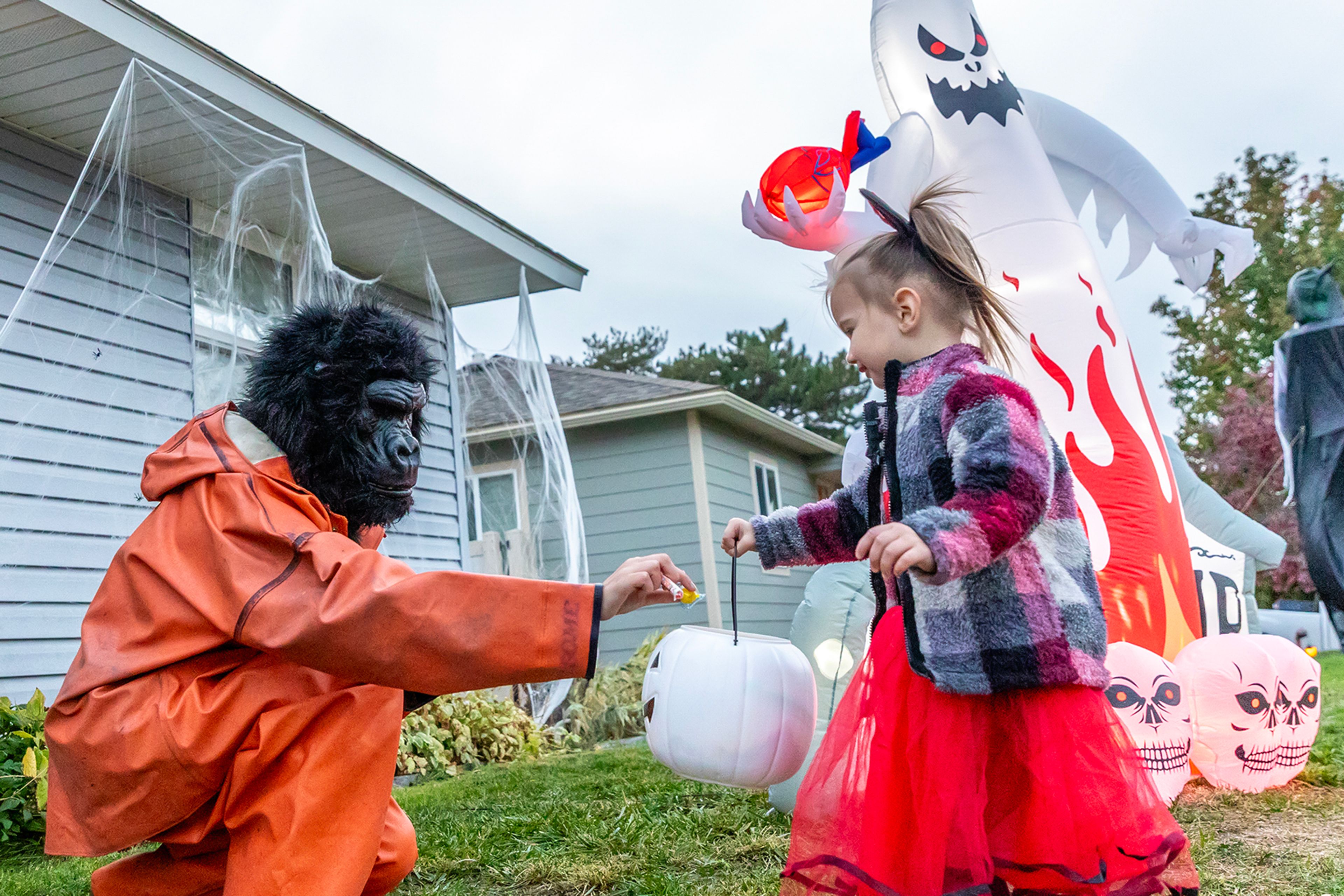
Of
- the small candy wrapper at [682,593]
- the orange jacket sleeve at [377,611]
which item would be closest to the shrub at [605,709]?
the small candy wrapper at [682,593]

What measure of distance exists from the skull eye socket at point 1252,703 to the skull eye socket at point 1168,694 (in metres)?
0.42

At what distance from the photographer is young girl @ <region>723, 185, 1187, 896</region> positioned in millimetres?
1547

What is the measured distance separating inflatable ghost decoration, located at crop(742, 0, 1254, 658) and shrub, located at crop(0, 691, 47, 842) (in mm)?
3367

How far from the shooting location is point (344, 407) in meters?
1.90

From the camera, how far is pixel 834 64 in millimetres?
13805

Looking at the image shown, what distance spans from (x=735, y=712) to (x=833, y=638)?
1.43m

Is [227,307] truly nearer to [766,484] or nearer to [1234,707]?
[1234,707]

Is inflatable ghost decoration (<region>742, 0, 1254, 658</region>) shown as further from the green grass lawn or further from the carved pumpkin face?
the carved pumpkin face

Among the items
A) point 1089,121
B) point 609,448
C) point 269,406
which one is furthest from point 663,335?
point 269,406

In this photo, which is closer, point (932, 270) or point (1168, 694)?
point (932, 270)

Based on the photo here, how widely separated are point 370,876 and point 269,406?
3.07 feet

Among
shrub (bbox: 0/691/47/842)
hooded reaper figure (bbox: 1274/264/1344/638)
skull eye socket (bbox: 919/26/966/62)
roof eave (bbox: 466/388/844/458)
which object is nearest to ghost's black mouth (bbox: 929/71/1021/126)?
skull eye socket (bbox: 919/26/966/62)

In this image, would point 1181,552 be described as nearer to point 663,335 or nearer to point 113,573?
point 113,573

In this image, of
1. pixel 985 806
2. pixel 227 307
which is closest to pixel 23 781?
pixel 227 307
